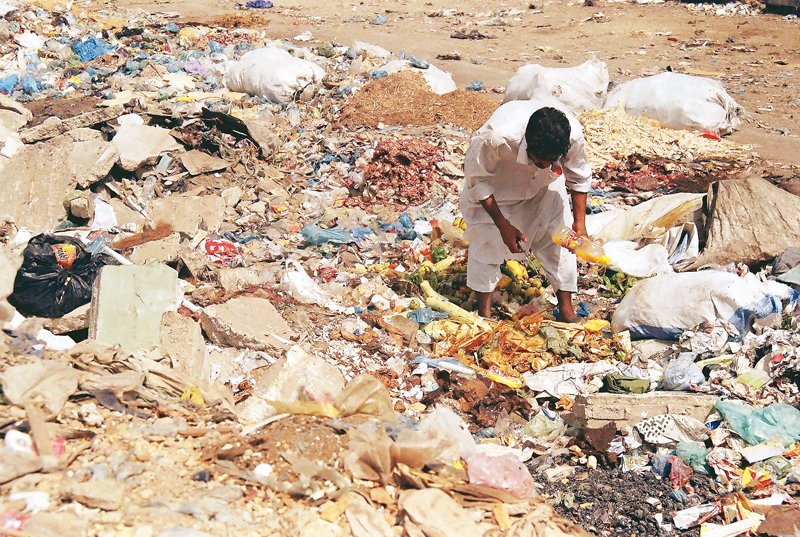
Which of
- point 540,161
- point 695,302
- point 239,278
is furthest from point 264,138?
point 695,302

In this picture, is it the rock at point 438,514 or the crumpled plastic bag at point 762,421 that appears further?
the crumpled plastic bag at point 762,421

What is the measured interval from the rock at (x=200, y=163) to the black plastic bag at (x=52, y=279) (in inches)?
88.0

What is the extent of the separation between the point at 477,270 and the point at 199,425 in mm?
2272

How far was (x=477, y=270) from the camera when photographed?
188 inches

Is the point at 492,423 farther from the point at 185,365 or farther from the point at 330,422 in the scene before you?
the point at 185,365

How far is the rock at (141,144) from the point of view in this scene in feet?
21.5

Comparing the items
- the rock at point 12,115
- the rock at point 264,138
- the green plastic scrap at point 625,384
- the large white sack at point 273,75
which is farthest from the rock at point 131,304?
the large white sack at point 273,75

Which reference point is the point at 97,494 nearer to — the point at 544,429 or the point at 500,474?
the point at 500,474

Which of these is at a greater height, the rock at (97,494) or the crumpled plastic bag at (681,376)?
the rock at (97,494)

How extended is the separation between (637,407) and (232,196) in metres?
4.15

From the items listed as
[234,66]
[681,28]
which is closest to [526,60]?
[681,28]

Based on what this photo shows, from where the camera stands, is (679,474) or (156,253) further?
(156,253)

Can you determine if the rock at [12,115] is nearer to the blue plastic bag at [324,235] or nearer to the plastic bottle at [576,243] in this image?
the blue plastic bag at [324,235]

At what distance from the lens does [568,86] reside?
8211mm
